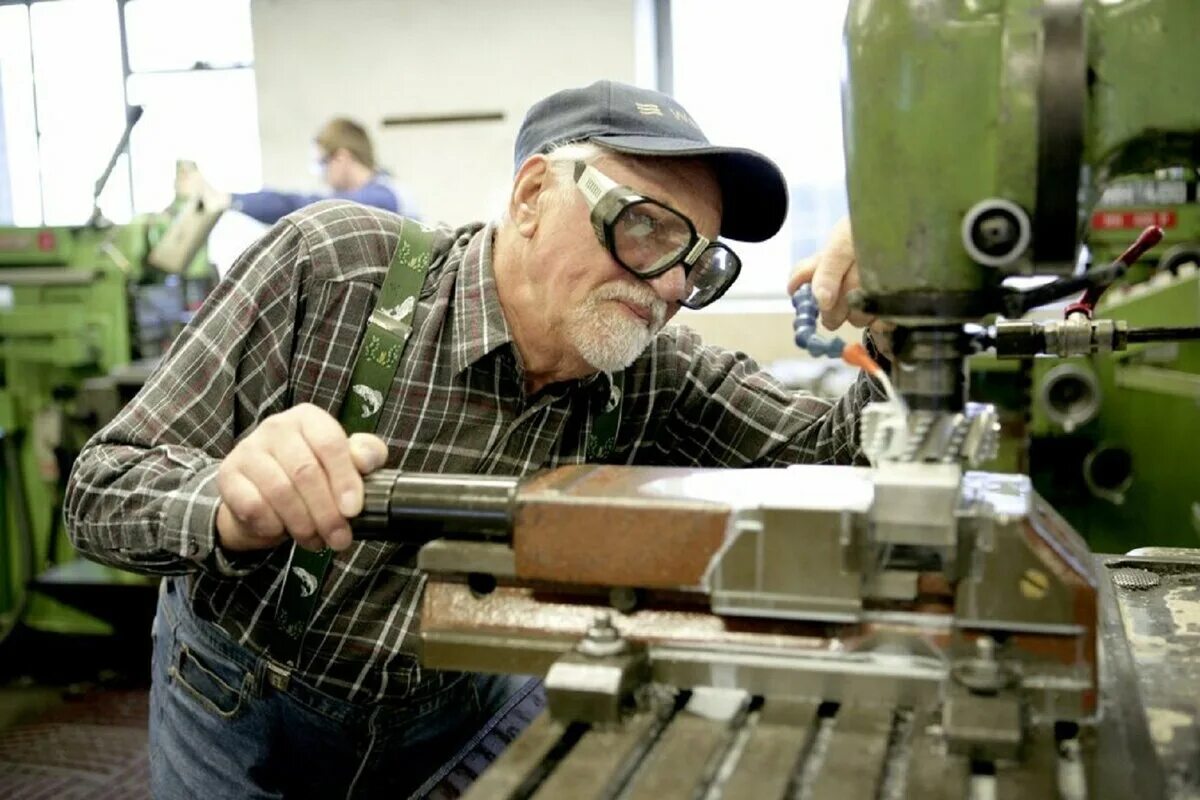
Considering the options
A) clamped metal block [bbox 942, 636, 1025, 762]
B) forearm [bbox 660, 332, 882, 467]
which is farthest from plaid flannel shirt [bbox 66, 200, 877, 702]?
clamped metal block [bbox 942, 636, 1025, 762]

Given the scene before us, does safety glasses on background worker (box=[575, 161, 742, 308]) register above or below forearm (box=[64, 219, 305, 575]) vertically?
above

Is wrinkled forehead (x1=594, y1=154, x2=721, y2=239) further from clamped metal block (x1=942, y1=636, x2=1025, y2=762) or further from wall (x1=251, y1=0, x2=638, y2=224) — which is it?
wall (x1=251, y1=0, x2=638, y2=224)

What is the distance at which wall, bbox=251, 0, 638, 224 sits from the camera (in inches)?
173

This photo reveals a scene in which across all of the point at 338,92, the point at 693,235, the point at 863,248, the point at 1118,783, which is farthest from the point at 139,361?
the point at 1118,783

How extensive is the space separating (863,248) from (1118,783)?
41 cm

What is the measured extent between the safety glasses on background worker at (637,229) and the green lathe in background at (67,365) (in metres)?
2.54

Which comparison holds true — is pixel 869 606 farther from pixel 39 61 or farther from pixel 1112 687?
pixel 39 61

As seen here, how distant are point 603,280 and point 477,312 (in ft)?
0.53

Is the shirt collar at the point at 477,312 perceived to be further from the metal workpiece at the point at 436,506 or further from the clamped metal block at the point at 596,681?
the clamped metal block at the point at 596,681

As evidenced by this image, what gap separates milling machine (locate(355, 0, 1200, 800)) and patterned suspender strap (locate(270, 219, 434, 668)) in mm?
408

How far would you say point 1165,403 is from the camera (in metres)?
2.17

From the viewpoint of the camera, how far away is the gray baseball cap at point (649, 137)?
125 centimetres

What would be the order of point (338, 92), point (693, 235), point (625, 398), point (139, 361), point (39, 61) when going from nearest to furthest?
1. point (693, 235)
2. point (625, 398)
3. point (139, 361)
4. point (338, 92)
5. point (39, 61)

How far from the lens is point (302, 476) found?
87 cm
